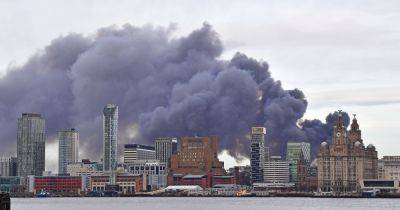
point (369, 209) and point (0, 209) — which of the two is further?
point (369, 209)

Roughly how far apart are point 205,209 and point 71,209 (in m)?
20.9

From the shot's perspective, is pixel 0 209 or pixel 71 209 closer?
pixel 0 209

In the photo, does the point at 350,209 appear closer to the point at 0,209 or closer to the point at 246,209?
the point at 246,209

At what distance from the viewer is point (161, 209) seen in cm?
14550

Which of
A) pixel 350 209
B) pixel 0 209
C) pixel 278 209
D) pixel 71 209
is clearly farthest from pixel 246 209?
pixel 0 209

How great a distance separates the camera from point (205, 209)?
14100cm

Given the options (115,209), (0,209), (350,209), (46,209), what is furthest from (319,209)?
(0,209)

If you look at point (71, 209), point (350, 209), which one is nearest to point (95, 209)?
point (71, 209)

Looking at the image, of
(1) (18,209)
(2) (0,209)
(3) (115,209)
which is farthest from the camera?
(3) (115,209)

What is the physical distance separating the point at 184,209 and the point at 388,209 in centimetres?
2960

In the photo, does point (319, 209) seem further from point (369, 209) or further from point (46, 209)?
point (46, 209)

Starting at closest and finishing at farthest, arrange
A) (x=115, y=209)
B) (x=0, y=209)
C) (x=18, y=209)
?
(x=0, y=209), (x=18, y=209), (x=115, y=209)

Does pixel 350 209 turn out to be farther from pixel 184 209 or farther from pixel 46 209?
pixel 46 209

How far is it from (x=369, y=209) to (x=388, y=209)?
2719 millimetres
